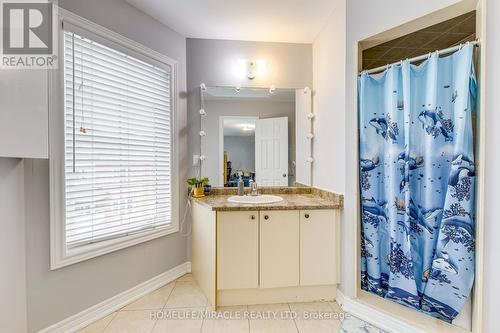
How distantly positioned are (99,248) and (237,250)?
1063 mm

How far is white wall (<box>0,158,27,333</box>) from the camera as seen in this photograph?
140 centimetres

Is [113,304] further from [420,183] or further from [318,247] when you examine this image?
[420,183]

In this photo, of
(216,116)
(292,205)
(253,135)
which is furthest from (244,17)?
(292,205)

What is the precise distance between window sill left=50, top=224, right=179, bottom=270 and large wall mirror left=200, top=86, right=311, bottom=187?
0.83 meters

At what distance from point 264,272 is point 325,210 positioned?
732 millimetres

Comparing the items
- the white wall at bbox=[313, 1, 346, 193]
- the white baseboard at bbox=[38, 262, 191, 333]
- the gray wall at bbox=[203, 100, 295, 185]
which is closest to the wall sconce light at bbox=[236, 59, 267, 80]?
the gray wall at bbox=[203, 100, 295, 185]

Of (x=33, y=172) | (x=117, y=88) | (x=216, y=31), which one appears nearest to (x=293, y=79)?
(x=216, y=31)

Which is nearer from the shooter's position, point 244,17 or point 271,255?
point 271,255

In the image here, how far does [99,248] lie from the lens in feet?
6.08

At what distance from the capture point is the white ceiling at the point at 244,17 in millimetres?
2070

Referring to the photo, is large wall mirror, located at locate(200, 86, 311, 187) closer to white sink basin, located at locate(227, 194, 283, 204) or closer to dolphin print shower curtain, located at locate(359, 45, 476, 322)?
white sink basin, located at locate(227, 194, 283, 204)

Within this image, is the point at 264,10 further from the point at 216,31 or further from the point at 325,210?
the point at 325,210

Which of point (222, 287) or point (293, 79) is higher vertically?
point (293, 79)

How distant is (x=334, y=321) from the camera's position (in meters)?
1.86
